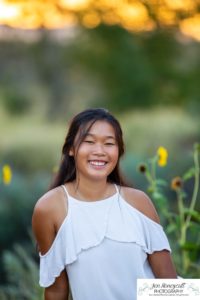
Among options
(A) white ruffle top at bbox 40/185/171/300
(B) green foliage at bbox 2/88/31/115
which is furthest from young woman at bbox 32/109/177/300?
(B) green foliage at bbox 2/88/31/115

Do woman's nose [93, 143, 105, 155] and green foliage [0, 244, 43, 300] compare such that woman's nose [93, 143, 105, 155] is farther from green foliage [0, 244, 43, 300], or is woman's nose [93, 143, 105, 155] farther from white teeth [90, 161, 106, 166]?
green foliage [0, 244, 43, 300]

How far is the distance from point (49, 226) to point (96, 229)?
6.0 inches

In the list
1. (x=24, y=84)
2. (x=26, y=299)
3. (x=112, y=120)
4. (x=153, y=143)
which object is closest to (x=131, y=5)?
(x=153, y=143)

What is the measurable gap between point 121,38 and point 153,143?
3.41 metres

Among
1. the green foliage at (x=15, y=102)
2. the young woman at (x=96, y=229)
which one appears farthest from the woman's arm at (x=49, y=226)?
the green foliage at (x=15, y=102)

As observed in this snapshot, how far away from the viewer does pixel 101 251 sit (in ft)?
9.07

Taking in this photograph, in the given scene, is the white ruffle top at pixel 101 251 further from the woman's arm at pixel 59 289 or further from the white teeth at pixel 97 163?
the white teeth at pixel 97 163

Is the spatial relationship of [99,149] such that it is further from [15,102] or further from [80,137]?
[15,102]

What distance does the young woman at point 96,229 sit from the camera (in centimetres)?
277

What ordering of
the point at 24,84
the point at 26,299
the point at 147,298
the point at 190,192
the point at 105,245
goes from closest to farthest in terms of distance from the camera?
the point at 147,298
the point at 105,245
the point at 26,299
the point at 190,192
the point at 24,84

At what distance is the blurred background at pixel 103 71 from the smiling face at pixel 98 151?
24.0 ft

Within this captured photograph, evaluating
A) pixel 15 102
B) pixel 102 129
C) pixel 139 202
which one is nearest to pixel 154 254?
pixel 139 202

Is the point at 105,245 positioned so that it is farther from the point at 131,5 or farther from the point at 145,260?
the point at 131,5

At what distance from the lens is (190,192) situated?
20.5ft
